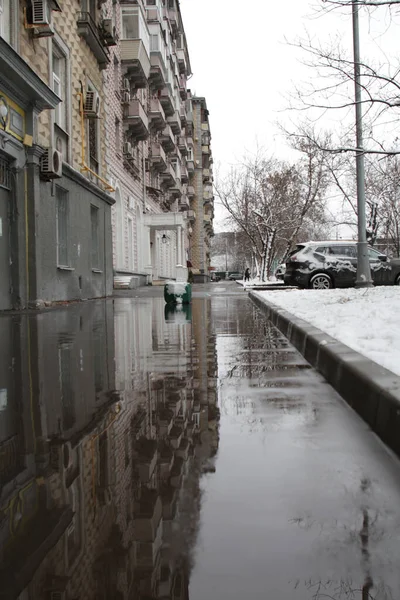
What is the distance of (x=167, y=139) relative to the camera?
132 feet

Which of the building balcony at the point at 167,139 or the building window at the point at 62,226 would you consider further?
the building balcony at the point at 167,139

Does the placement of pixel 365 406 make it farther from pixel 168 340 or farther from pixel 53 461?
pixel 168 340

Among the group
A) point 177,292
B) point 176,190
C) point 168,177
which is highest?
point 168,177

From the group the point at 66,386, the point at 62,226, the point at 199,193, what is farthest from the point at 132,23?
the point at 199,193

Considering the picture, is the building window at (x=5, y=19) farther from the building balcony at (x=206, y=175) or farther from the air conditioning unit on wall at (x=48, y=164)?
the building balcony at (x=206, y=175)

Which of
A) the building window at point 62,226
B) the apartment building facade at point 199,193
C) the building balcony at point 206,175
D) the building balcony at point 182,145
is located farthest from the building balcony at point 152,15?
the building balcony at point 206,175

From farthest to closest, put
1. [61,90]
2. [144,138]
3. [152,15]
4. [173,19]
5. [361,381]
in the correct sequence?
[173,19], [152,15], [144,138], [61,90], [361,381]

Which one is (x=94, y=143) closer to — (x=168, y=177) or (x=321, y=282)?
(x=321, y=282)

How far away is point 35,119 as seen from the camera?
38.8 ft

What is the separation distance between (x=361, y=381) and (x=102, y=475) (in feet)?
5.47

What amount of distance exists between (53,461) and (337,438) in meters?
1.36

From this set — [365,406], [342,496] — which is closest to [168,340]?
[365,406]

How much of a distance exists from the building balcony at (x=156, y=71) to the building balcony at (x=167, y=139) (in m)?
3.19

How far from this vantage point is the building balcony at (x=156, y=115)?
115ft
